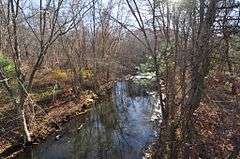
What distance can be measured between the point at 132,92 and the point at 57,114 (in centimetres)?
1138

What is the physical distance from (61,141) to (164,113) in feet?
24.1

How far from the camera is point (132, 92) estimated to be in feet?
103

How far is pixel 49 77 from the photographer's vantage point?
29.7 m

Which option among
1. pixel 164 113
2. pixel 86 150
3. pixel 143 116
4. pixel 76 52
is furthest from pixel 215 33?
pixel 76 52

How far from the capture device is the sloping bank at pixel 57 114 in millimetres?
15688

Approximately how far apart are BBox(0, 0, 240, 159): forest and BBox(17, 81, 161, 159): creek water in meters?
0.05

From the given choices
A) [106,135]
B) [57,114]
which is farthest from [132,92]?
[106,135]

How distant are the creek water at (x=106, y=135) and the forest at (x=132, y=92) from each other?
0.05 m

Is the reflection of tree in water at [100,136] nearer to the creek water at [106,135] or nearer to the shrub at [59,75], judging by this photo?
the creek water at [106,135]

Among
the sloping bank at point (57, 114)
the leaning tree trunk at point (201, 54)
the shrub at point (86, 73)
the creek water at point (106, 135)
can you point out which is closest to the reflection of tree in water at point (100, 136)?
the creek water at point (106, 135)

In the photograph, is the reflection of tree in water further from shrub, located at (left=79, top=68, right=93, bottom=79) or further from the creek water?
shrub, located at (left=79, top=68, right=93, bottom=79)

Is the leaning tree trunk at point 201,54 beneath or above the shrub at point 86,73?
above

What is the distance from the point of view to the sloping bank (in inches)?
618

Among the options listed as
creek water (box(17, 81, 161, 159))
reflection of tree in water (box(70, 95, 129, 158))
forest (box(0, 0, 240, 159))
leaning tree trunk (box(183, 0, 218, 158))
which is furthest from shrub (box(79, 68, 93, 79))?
leaning tree trunk (box(183, 0, 218, 158))
